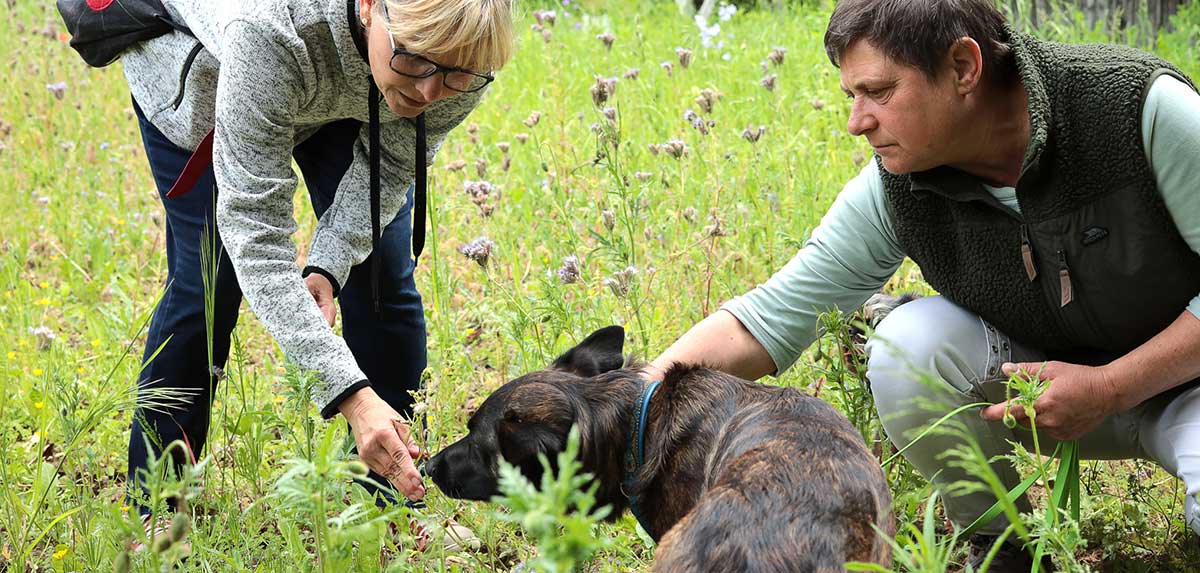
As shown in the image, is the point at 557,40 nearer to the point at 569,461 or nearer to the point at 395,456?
the point at 395,456

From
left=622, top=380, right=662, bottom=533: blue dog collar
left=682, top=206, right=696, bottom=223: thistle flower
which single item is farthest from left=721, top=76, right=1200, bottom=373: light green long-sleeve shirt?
left=682, top=206, right=696, bottom=223: thistle flower

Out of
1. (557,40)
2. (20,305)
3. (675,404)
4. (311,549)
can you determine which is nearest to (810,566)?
(675,404)

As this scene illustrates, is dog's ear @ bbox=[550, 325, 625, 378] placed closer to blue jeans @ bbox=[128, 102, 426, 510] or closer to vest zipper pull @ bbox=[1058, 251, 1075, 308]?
blue jeans @ bbox=[128, 102, 426, 510]

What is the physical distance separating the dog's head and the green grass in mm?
174

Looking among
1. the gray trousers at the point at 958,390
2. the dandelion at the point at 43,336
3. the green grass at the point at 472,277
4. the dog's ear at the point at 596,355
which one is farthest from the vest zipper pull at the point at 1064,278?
the dandelion at the point at 43,336

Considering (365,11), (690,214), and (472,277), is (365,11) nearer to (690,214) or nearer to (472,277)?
(690,214)

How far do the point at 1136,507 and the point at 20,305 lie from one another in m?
→ 4.14

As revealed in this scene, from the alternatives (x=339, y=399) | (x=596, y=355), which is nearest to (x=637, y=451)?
(x=596, y=355)

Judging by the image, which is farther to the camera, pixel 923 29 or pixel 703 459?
pixel 703 459

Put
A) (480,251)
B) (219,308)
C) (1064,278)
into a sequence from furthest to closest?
(480,251), (219,308), (1064,278)

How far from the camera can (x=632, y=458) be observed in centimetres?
282

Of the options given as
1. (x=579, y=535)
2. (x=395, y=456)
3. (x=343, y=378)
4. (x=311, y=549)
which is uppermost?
(x=579, y=535)

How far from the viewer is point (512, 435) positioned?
9.14 ft

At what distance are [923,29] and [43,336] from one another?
132 inches
